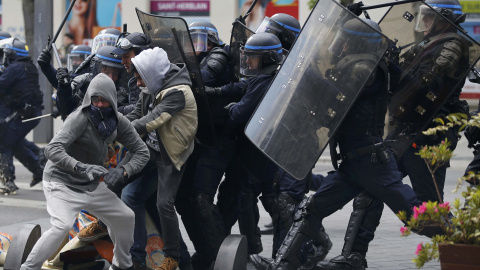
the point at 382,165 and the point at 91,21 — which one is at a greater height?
the point at 382,165

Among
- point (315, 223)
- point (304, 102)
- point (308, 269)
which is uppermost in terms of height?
point (304, 102)

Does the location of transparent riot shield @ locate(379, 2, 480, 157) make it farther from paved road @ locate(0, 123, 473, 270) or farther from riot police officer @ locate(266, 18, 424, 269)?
paved road @ locate(0, 123, 473, 270)

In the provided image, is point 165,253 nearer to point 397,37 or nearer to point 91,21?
point 397,37

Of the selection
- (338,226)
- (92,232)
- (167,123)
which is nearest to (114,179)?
(167,123)

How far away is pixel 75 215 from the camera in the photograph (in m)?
5.36

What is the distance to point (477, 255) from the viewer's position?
3.33 m

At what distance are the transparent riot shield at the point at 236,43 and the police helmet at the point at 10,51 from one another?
15.2ft

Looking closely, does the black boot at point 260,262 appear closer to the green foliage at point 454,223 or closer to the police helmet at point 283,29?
the police helmet at point 283,29

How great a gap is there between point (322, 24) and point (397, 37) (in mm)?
1233

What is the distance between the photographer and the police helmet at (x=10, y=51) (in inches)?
399

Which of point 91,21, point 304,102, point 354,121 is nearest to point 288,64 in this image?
point 304,102

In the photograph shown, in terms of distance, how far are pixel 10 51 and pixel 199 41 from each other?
4.52m

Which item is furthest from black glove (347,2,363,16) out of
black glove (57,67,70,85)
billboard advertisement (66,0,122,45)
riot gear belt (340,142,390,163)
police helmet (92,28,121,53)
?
billboard advertisement (66,0,122,45)

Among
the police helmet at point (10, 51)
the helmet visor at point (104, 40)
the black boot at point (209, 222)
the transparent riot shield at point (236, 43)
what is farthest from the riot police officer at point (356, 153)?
the police helmet at point (10, 51)
